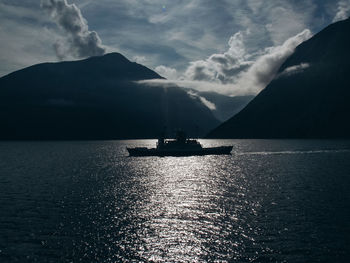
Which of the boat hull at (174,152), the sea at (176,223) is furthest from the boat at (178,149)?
the sea at (176,223)

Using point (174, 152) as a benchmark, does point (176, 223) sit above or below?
below

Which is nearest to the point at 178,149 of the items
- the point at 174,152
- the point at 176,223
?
the point at 174,152

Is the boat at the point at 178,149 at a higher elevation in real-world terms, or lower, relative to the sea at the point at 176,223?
higher

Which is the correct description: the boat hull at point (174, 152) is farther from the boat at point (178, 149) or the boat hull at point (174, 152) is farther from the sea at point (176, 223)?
the sea at point (176, 223)

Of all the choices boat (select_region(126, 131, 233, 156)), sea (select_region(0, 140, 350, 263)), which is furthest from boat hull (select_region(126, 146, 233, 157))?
sea (select_region(0, 140, 350, 263))

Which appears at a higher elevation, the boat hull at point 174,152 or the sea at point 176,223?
the boat hull at point 174,152

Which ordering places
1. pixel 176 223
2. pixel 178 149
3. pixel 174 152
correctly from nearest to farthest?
Result: pixel 176 223
pixel 178 149
pixel 174 152

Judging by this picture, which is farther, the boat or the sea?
the boat

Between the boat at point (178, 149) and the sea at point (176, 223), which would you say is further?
the boat at point (178, 149)

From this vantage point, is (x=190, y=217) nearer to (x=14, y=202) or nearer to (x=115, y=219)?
(x=115, y=219)

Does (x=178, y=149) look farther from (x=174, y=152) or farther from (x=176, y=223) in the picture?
(x=176, y=223)

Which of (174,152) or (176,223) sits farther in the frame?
(174,152)

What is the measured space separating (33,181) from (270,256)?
6162cm

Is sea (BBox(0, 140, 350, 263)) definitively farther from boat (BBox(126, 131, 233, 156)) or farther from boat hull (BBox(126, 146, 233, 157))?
boat (BBox(126, 131, 233, 156))
